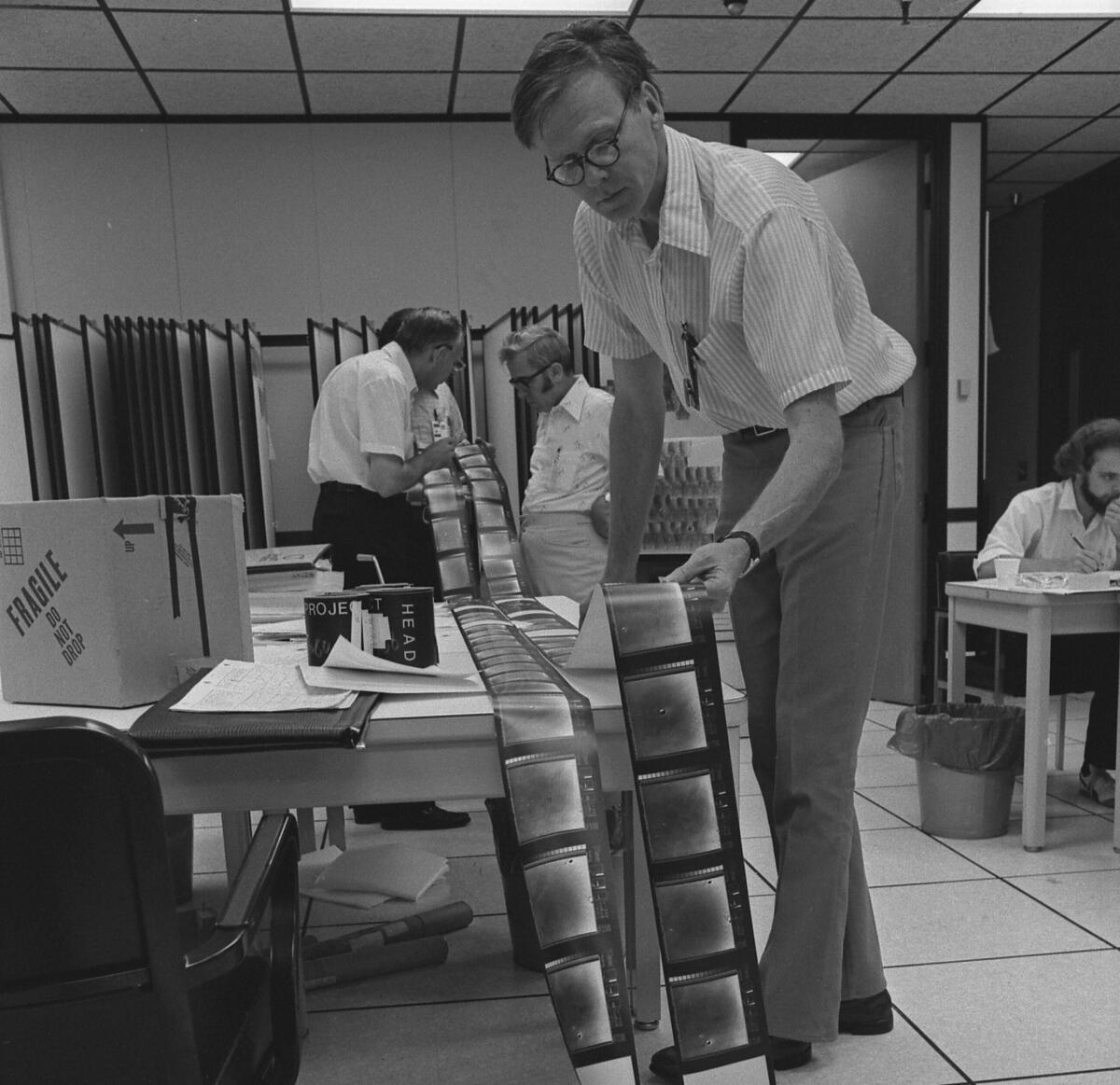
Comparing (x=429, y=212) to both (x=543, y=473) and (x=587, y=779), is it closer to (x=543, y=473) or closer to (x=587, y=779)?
(x=543, y=473)

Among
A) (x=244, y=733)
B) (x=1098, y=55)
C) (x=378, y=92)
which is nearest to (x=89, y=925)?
(x=244, y=733)

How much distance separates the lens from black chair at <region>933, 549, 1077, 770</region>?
3.29 metres

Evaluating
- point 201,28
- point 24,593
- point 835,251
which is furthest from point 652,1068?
point 201,28

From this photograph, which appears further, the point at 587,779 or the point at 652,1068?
the point at 652,1068

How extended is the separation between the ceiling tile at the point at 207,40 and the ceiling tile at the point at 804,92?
2.01 m

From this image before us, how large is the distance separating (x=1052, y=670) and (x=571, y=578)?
1678 mm

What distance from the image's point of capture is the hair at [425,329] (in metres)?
3.01

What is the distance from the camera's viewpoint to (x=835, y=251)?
1366mm

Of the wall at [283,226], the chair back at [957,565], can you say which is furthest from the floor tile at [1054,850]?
the wall at [283,226]

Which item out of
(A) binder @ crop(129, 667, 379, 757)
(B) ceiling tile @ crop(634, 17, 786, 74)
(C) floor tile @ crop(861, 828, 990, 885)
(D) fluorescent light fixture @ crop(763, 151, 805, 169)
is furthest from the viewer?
(D) fluorescent light fixture @ crop(763, 151, 805, 169)

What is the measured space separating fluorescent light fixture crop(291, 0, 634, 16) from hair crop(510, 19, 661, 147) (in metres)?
2.57

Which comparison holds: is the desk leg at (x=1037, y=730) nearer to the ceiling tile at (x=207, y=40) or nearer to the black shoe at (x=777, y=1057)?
the black shoe at (x=777, y=1057)

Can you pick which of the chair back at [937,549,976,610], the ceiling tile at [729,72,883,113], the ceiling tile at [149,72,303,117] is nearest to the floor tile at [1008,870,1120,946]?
the chair back at [937,549,976,610]

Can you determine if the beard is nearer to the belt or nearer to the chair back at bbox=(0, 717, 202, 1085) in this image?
the belt
